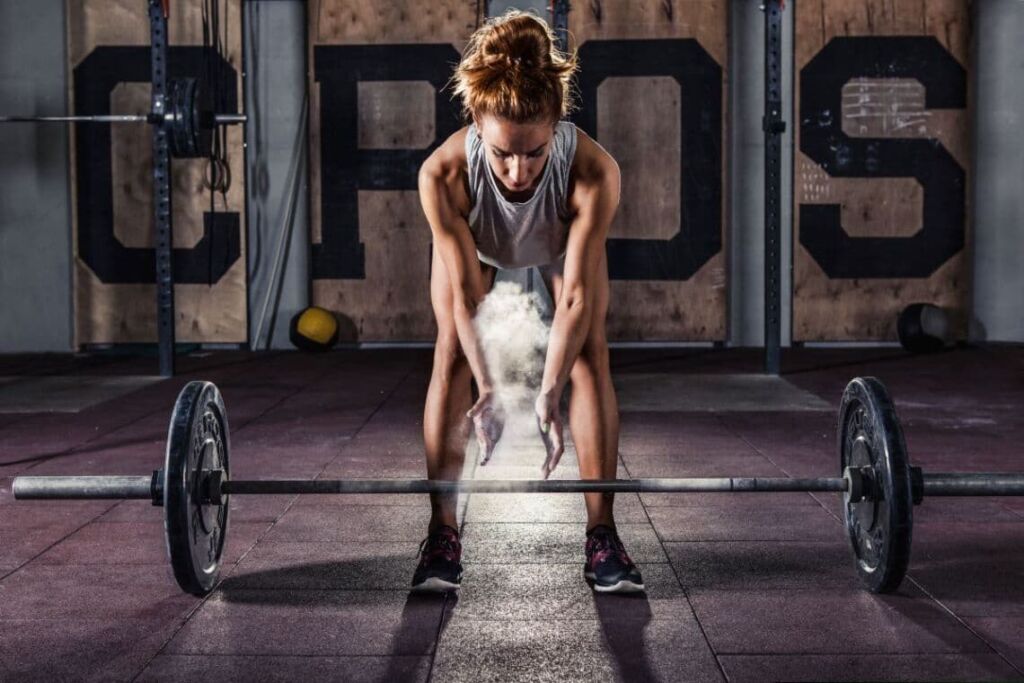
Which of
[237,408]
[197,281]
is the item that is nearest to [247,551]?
[237,408]

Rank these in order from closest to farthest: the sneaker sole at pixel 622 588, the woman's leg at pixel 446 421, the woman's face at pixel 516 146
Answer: the woman's face at pixel 516 146 → the sneaker sole at pixel 622 588 → the woman's leg at pixel 446 421

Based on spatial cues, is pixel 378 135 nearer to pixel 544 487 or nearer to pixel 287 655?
pixel 544 487

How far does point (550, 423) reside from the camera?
194cm

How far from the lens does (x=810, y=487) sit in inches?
77.4

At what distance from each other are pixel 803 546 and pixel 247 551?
3.83 feet

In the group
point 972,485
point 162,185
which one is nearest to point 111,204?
point 162,185

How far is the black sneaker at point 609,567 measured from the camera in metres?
2.00

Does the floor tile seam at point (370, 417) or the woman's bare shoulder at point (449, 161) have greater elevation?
the woman's bare shoulder at point (449, 161)

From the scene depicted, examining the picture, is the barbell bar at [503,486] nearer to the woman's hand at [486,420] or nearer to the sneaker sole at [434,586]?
the woman's hand at [486,420]

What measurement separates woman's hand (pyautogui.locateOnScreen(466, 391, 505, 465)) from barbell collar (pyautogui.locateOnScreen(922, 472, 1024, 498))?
73cm

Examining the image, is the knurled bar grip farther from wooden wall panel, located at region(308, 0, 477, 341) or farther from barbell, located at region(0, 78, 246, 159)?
wooden wall panel, located at region(308, 0, 477, 341)

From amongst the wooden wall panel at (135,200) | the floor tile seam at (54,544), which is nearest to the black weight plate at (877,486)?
the floor tile seam at (54,544)

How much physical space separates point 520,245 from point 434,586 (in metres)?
0.64

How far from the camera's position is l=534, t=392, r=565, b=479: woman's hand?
6.26ft
